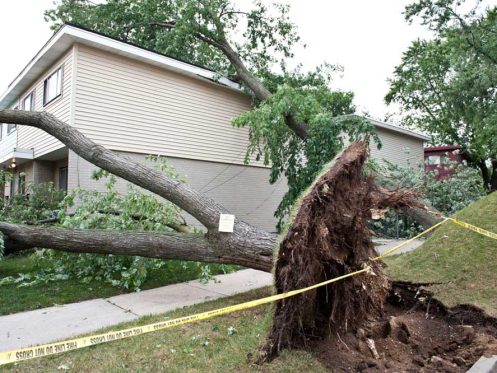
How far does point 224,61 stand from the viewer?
55.4 ft

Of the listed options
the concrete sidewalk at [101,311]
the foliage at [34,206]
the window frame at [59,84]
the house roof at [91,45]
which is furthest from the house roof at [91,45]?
the concrete sidewalk at [101,311]

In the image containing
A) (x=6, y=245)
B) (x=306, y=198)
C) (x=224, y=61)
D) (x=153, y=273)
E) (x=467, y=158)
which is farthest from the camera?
(x=467, y=158)

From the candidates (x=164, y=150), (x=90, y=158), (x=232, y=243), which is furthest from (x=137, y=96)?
(x=232, y=243)

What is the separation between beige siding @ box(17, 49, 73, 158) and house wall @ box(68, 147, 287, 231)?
65.4 inches

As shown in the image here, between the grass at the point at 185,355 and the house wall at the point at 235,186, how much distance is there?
21.2 feet

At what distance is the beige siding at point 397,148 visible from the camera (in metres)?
17.3

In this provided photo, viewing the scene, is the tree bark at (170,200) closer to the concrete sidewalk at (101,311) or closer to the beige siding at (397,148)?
the concrete sidewalk at (101,311)

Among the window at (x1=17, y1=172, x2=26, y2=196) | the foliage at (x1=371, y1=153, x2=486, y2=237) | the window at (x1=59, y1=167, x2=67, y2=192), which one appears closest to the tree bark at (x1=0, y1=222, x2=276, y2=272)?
the window at (x1=17, y1=172, x2=26, y2=196)

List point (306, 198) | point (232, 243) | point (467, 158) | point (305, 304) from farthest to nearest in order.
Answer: point (467, 158)
point (232, 243)
point (305, 304)
point (306, 198)

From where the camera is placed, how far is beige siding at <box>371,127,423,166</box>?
17.3 metres

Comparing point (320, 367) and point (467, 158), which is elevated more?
point (467, 158)

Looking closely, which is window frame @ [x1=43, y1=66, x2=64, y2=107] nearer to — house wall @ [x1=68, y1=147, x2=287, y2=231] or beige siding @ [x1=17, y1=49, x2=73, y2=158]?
beige siding @ [x1=17, y1=49, x2=73, y2=158]

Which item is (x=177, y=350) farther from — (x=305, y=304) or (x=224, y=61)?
(x=224, y=61)

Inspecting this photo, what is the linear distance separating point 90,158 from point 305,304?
4.33m
